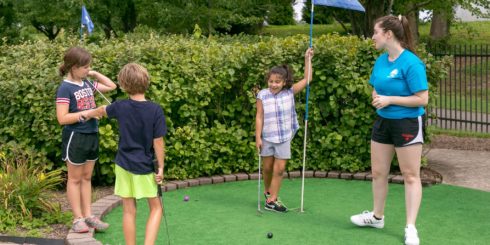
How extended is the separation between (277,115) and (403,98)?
1.63 m

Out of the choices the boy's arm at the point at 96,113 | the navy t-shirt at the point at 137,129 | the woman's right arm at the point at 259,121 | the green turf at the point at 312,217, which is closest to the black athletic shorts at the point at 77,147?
the boy's arm at the point at 96,113

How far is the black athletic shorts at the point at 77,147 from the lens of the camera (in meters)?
6.06

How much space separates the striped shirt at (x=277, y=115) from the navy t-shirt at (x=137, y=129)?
2040 millimetres

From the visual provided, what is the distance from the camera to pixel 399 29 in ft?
19.0

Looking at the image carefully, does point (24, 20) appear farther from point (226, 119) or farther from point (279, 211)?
point (279, 211)

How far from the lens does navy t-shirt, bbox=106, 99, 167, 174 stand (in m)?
5.06

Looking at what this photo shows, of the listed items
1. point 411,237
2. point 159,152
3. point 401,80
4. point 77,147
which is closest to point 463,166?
point 411,237

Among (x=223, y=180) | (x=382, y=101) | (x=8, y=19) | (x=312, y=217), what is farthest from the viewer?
(x=8, y=19)

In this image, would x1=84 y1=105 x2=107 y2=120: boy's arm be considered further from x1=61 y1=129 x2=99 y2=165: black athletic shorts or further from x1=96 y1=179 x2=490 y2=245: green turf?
x1=96 y1=179 x2=490 y2=245: green turf

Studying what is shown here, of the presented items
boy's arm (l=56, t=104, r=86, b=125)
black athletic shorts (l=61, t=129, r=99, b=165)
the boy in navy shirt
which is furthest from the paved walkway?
→ boy's arm (l=56, t=104, r=86, b=125)

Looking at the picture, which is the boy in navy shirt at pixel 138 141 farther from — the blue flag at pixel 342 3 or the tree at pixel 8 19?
the tree at pixel 8 19

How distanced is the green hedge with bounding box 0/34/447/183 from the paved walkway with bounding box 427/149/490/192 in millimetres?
1125

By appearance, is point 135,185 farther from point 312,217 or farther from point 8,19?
point 8,19

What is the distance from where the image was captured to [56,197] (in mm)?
7336
